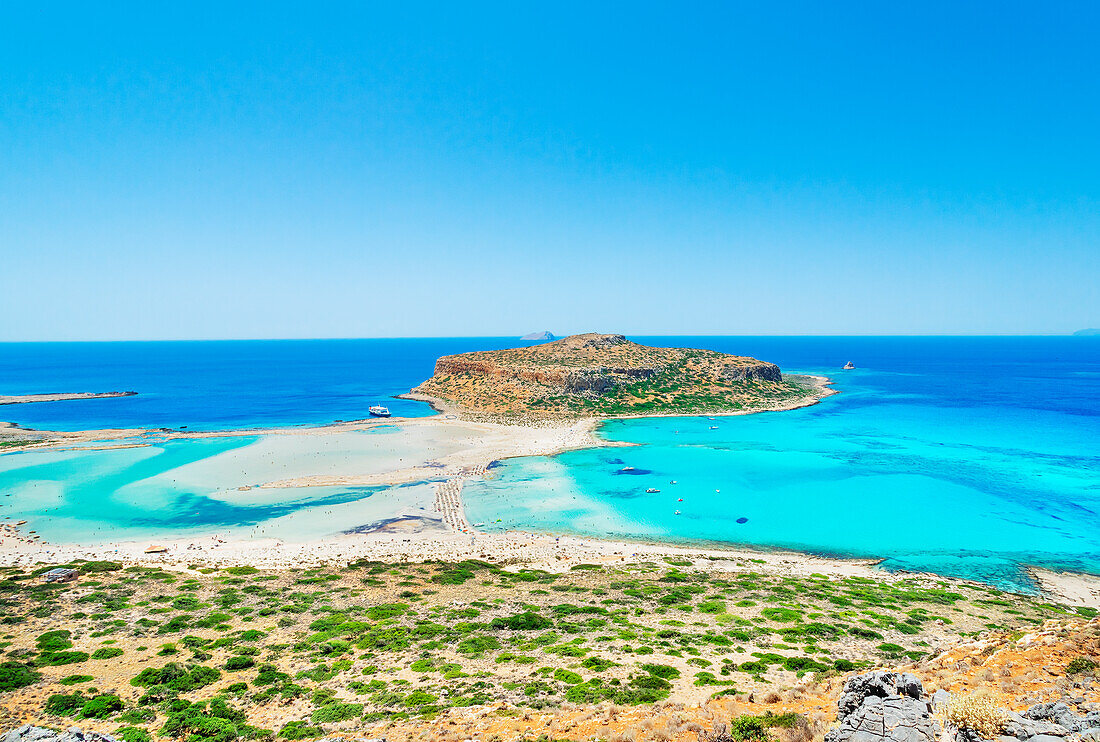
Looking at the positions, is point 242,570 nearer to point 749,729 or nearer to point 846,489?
point 749,729

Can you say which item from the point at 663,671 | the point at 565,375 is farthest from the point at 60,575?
the point at 565,375

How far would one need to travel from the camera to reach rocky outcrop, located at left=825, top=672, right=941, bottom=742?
41.1 ft

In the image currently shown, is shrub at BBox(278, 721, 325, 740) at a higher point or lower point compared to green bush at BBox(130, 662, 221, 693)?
higher

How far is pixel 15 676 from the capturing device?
20297mm

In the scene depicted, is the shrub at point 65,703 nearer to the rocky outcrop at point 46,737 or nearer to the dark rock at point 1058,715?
the rocky outcrop at point 46,737

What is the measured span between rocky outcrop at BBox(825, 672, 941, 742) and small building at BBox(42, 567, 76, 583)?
42.6 meters

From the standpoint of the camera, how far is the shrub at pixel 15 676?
19719 mm

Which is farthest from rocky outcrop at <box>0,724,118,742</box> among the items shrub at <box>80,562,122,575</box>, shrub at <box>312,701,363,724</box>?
shrub at <box>80,562,122,575</box>

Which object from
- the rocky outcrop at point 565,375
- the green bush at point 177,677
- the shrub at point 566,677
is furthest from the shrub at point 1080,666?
the rocky outcrop at point 565,375

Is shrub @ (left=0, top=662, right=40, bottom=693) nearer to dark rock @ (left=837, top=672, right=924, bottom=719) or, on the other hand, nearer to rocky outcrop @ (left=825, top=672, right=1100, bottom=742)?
rocky outcrop @ (left=825, top=672, right=1100, bottom=742)

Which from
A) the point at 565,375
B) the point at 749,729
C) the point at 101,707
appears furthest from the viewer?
the point at 565,375

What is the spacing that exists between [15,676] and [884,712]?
31544 millimetres

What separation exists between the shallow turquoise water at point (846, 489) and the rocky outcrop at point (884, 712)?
29493 millimetres

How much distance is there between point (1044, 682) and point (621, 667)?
45.9ft
